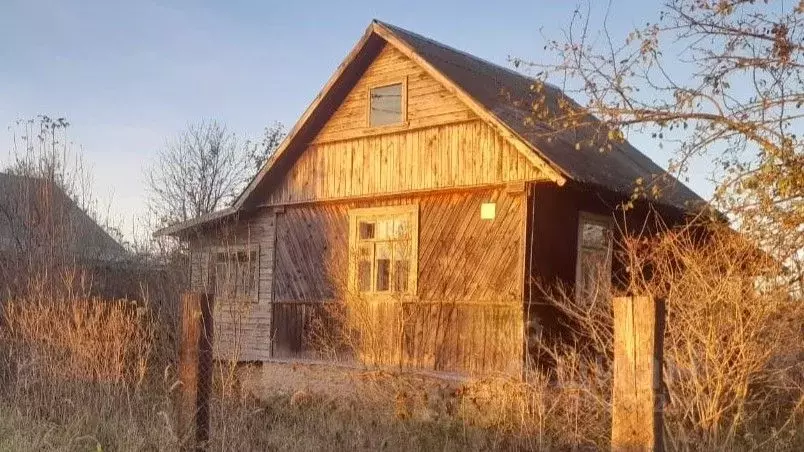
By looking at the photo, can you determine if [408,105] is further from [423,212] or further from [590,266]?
[590,266]

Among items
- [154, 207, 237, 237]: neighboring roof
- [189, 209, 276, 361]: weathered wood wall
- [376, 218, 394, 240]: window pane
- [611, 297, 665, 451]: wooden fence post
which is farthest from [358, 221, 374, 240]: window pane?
[611, 297, 665, 451]: wooden fence post

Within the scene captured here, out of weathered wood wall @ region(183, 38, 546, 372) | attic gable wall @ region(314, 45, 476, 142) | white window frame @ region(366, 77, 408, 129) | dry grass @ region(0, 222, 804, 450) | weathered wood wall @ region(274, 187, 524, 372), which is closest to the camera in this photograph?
dry grass @ region(0, 222, 804, 450)

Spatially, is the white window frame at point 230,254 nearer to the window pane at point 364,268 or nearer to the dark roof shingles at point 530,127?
the window pane at point 364,268

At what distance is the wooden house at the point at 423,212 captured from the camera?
1225cm

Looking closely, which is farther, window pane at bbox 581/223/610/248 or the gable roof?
window pane at bbox 581/223/610/248

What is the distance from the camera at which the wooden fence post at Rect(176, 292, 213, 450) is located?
6.47 meters

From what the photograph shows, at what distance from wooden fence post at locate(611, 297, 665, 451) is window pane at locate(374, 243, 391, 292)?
9.66 meters

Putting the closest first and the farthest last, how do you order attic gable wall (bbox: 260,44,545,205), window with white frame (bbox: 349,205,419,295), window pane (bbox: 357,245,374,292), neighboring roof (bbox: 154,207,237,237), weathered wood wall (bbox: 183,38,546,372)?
weathered wood wall (bbox: 183,38,546,372)
attic gable wall (bbox: 260,44,545,205)
window with white frame (bbox: 349,205,419,295)
window pane (bbox: 357,245,374,292)
neighboring roof (bbox: 154,207,237,237)

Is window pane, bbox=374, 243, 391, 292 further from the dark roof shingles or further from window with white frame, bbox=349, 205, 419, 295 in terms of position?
the dark roof shingles

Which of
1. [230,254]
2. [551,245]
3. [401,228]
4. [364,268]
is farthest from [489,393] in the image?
[230,254]

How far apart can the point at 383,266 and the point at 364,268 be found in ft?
1.25

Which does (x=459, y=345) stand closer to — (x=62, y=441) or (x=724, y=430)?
(x=724, y=430)

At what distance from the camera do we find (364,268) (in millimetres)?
14273

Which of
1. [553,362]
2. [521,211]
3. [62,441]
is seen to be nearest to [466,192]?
[521,211]
